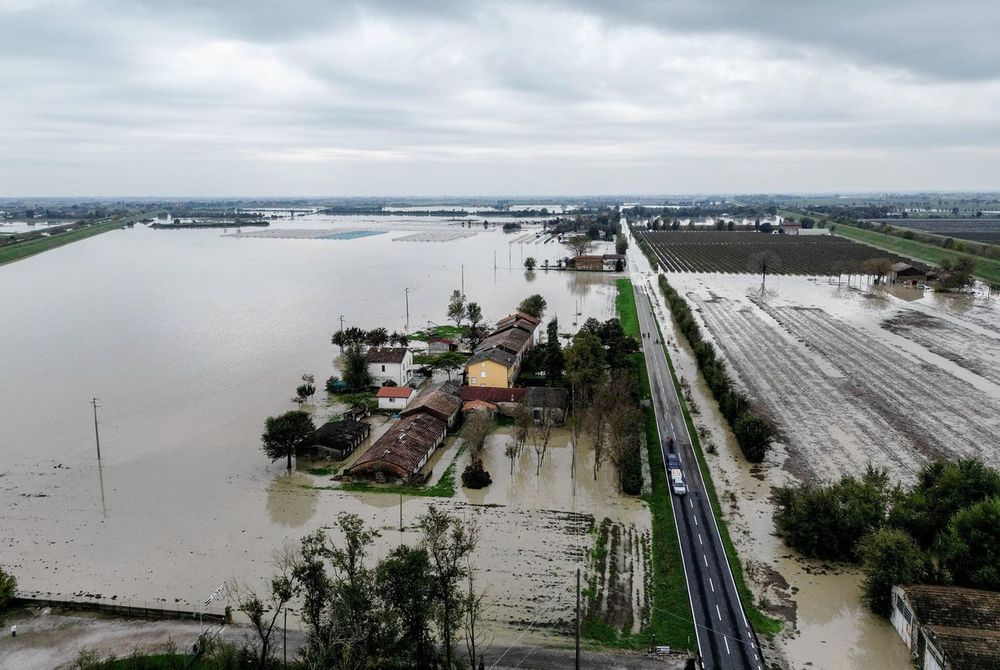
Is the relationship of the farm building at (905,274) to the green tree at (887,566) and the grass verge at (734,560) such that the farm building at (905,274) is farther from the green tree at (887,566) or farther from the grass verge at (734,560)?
the green tree at (887,566)

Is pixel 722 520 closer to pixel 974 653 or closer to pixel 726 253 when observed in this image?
pixel 974 653

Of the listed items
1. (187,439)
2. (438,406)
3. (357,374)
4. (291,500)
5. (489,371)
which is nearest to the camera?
(291,500)

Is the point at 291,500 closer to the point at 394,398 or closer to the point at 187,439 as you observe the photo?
the point at 187,439

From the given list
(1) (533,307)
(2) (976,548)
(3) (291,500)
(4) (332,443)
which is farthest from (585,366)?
(1) (533,307)

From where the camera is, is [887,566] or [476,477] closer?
[887,566]

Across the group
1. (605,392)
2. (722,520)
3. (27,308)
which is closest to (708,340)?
(605,392)

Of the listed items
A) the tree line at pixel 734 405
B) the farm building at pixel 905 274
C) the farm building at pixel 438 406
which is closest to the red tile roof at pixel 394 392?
the farm building at pixel 438 406
